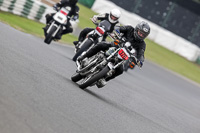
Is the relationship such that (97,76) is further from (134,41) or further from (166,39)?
(166,39)

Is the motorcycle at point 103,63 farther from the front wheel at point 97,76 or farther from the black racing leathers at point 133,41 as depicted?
the black racing leathers at point 133,41

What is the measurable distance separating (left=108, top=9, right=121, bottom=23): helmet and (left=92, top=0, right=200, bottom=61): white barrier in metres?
27.8

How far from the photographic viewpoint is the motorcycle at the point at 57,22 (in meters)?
17.8

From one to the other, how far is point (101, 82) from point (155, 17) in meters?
36.8

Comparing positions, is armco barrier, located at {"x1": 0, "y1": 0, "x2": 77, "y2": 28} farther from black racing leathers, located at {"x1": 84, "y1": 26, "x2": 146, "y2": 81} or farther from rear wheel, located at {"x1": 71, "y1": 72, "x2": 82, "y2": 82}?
black racing leathers, located at {"x1": 84, "y1": 26, "x2": 146, "y2": 81}

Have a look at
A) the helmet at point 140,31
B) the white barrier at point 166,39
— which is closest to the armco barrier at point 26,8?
the helmet at point 140,31

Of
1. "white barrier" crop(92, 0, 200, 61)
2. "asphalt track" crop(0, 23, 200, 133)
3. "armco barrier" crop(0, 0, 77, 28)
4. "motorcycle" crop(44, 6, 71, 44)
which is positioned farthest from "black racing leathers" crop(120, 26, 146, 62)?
"white barrier" crop(92, 0, 200, 61)

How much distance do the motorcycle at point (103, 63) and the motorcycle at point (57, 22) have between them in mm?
6911

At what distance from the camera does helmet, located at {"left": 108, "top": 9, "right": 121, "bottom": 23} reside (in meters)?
13.8

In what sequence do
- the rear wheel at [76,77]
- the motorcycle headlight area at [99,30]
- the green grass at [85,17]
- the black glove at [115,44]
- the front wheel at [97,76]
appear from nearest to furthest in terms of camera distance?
Answer: 1. the front wheel at [97,76]
2. the black glove at [115,44]
3. the rear wheel at [76,77]
4. the motorcycle headlight area at [99,30]
5. the green grass at [85,17]

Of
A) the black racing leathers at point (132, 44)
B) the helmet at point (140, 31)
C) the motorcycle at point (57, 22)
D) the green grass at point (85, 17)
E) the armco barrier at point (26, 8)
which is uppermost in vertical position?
the helmet at point (140, 31)

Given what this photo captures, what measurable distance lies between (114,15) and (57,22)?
4.46 m

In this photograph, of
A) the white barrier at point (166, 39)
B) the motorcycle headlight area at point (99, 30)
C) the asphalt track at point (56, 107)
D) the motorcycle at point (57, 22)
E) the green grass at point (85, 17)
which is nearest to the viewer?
the asphalt track at point (56, 107)

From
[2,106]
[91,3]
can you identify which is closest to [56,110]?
[2,106]
